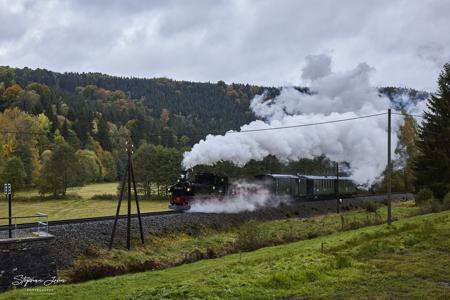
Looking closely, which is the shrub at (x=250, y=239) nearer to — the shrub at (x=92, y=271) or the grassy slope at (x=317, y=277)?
the grassy slope at (x=317, y=277)

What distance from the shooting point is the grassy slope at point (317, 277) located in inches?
533

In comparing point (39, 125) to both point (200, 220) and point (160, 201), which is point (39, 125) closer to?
point (160, 201)

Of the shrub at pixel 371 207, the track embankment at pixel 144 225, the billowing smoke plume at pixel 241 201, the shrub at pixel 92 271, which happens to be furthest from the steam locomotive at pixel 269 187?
the shrub at pixel 92 271

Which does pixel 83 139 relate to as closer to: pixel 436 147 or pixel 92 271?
pixel 436 147

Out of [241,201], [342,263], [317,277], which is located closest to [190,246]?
[342,263]

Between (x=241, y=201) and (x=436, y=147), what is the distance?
1749 cm

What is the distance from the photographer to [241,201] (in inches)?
1638

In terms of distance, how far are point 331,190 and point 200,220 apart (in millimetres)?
27157

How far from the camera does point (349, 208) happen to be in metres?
49.7

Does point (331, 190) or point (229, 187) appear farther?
point (331, 190)

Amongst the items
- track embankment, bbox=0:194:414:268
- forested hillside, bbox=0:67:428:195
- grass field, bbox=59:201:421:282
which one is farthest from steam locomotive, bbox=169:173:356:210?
forested hillside, bbox=0:67:428:195

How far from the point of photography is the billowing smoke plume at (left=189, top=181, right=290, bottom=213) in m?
38.4

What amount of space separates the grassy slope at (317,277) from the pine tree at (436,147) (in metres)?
18.5

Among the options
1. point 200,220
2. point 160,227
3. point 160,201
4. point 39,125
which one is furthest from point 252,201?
point 39,125
